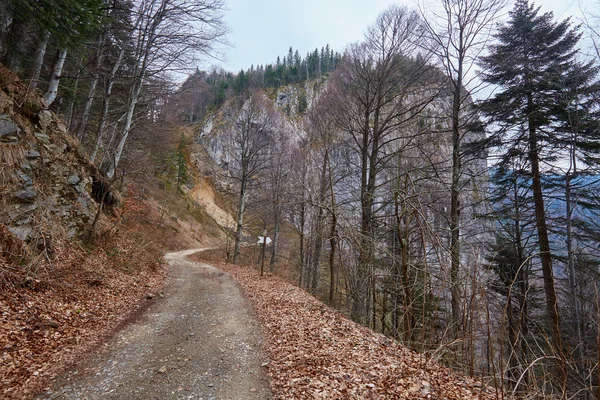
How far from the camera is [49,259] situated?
19.0ft

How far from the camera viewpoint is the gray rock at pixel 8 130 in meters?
5.93

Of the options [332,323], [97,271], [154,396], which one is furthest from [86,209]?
[332,323]

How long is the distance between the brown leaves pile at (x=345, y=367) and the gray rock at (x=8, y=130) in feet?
22.9

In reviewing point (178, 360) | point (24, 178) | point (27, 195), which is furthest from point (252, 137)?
point (178, 360)

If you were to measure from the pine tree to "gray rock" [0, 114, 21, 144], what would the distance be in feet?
43.2

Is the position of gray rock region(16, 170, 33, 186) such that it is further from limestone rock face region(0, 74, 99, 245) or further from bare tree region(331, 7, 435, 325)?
bare tree region(331, 7, 435, 325)

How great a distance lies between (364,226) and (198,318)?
196 inches

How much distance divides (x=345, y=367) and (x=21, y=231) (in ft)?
22.4

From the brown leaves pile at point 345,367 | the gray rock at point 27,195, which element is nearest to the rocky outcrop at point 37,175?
the gray rock at point 27,195

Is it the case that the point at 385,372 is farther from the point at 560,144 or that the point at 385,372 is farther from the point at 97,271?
the point at 560,144

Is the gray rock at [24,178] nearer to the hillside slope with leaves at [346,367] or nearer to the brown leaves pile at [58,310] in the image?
the brown leaves pile at [58,310]

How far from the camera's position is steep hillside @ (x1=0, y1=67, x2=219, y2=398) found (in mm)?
3938

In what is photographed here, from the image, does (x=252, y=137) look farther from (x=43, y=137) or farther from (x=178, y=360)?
(x=178, y=360)

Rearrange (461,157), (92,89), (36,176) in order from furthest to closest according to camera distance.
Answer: (92,89)
(461,157)
(36,176)
